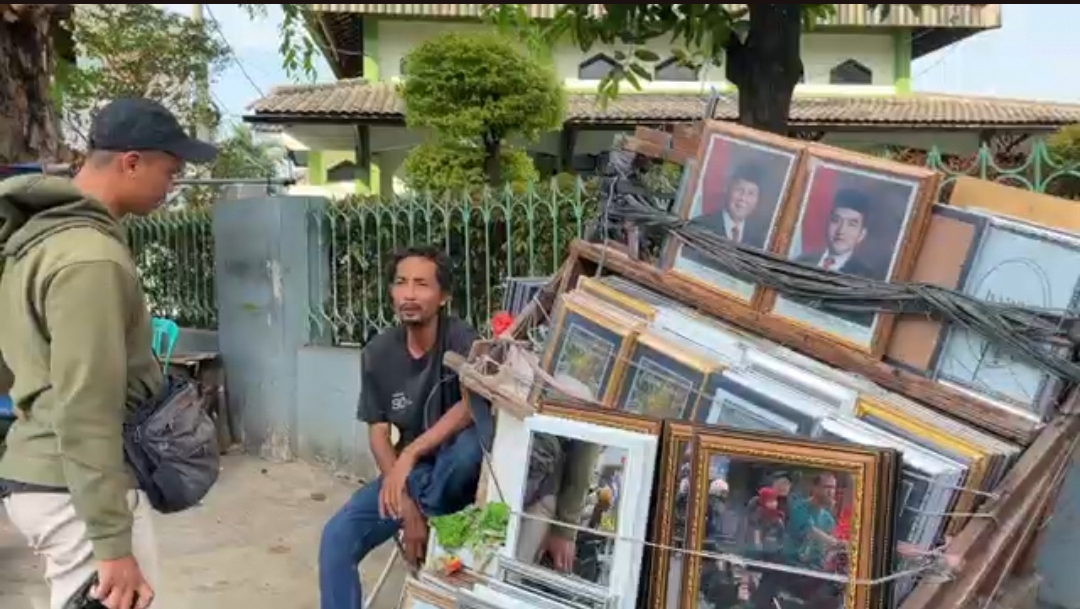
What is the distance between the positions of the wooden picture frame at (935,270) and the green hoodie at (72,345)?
5.17 feet

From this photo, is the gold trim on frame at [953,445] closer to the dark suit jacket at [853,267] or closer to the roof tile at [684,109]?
the dark suit jacket at [853,267]

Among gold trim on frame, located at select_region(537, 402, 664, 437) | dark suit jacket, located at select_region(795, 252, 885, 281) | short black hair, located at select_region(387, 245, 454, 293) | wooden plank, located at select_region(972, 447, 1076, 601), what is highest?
dark suit jacket, located at select_region(795, 252, 885, 281)

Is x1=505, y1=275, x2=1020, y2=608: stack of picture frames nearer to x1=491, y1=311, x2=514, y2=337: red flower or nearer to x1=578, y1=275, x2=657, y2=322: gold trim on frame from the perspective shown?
x1=578, y1=275, x2=657, y2=322: gold trim on frame

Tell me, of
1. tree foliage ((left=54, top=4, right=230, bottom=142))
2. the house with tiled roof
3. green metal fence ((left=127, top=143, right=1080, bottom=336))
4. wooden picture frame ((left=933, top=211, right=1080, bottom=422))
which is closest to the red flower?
wooden picture frame ((left=933, top=211, right=1080, bottom=422))

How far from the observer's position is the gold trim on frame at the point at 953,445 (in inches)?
76.4

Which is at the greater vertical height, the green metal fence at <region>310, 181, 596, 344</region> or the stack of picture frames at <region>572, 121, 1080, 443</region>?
the stack of picture frames at <region>572, 121, 1080, 443</region>

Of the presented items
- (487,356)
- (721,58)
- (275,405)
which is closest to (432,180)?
(275,405)

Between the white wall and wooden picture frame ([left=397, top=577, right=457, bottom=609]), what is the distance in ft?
49.7

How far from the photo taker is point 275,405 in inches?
245

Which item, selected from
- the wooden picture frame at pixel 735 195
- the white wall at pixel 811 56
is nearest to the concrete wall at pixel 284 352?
the wooden picture frame at pixel 735 195

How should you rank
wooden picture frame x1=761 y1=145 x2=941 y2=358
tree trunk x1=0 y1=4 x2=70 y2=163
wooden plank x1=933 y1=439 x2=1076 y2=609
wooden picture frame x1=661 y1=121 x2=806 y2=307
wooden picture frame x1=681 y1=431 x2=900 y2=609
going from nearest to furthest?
wooden picture frame x1=681 y1=431 x2=900 y2=609 < wooden plank x1=933 y1=439 x2=1076 y2=609 < wooden picture frame x1=761 y1=145 x2=941 y2=358 < wooden picture frame x1=661 y1=121 x2=806 y2=307 < tree trunk x1=0 y1=4 x2=70 y2=163

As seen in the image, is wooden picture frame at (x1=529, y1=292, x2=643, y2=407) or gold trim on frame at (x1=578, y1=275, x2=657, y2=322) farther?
gold trim on frame at (x1=578, y1=275, x2=657, y2=322)

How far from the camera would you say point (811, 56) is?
1803 centimetres

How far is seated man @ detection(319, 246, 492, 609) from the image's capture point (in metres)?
2.89
